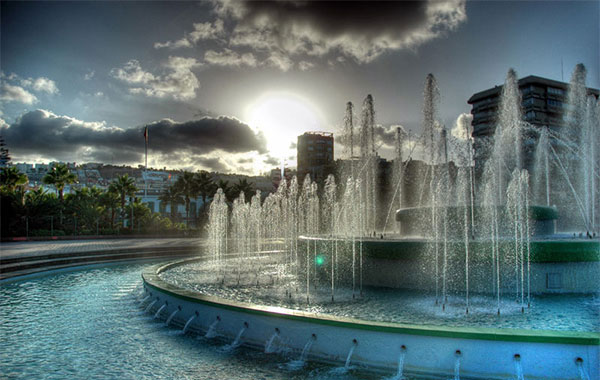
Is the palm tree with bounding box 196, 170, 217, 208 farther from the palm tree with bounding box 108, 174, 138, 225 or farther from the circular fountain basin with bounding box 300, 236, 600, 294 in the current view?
the circular fountain basin with bounding box 300, 236, 600, 294

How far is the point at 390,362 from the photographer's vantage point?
570cm

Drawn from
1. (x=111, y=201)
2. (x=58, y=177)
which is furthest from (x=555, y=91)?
(x=58, y=177)

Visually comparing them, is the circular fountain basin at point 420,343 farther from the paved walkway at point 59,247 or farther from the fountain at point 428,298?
the paved walkway at point 59,247

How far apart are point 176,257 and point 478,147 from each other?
237 feet

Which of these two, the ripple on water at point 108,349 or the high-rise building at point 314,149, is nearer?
the ripple on water at point 108,349

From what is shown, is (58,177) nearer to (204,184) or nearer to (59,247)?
(204,184)

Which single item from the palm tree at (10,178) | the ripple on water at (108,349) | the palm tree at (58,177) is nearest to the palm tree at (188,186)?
the palm tree at (58,177)

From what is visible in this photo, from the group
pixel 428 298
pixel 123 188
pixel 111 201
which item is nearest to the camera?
pixel 428 298

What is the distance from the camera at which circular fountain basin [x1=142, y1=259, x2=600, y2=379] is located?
5.09 m

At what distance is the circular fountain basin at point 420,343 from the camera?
5094 millimetres

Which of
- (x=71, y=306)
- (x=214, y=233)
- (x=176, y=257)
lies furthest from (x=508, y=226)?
(x=214, y=233)

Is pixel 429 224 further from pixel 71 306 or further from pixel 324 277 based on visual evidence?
pixel 71 306

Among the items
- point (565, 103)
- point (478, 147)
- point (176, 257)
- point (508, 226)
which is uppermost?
point (565, 103)

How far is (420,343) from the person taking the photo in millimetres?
5547
